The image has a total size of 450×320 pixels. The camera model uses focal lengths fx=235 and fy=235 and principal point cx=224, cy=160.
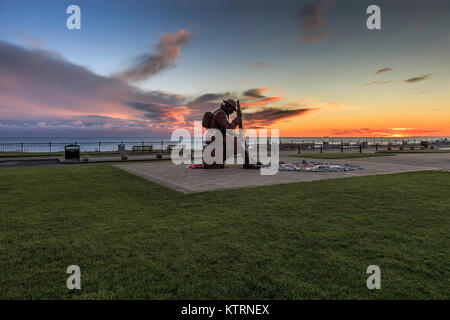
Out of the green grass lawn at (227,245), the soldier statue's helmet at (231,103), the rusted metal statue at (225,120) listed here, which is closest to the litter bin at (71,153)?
the rusted metal statue at (225,120)

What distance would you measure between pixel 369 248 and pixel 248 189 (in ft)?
14.4

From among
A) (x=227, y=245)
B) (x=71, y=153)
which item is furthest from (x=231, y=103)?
(x=71, y=153)

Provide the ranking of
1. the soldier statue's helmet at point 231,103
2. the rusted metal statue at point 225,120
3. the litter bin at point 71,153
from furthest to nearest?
the litter bin at point 71,153 < the soldier statue's helmet at point 231,103 < the rusted metal statue at point 225,120

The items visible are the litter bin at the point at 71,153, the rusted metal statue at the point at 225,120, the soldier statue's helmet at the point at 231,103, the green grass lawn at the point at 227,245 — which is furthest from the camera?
the litter bin at the point at 71,153

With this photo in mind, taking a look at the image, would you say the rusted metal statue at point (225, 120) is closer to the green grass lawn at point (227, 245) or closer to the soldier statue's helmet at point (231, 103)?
the soldier statue's helmet at point (231, 103)

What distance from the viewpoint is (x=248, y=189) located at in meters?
7.62

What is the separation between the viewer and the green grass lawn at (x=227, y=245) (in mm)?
2611

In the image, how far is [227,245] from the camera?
142 inches

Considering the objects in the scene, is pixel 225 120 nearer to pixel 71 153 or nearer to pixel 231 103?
pixel 231 103

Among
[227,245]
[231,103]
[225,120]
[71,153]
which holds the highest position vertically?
[231,103]

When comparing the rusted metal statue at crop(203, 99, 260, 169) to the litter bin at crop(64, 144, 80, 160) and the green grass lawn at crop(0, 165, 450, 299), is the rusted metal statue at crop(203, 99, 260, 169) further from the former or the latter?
the litter bin at crop(64, 144, 80, 160)

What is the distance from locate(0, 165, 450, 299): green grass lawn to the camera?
8.57ft

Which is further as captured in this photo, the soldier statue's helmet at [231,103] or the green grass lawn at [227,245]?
the soldier statue's helmet at [231,103]
